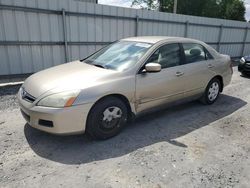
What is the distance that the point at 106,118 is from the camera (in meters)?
3.23

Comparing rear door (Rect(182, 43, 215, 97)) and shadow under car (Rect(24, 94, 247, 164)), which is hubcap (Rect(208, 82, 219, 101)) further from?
shadow under car (Rect(24, 94, 247, 164))

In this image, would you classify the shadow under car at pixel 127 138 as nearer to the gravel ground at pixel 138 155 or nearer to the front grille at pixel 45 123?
the gravel ground at pixel 138 155

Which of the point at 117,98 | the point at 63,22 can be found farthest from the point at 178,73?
the point at 63,22

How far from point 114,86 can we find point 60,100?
814mm

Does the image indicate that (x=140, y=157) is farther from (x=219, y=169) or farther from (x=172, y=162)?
(x=219, y=169)

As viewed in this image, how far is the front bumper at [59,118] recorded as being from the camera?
9.29 feet

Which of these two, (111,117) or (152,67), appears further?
(152,67)

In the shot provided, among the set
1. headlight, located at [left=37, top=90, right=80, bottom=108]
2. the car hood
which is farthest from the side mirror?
headlight, located at [left=37, top=90, right=80, bottom=108]

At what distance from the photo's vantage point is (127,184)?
2.43 m

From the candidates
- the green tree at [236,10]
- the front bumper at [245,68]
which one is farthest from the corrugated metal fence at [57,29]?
the green tree at [236,10]

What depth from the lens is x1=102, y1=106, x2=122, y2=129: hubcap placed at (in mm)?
3213

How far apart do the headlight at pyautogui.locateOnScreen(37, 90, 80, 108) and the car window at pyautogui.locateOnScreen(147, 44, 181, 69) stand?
1.48 metres

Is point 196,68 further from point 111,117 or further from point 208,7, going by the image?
point 208,7

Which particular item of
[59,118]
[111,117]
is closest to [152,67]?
[111,117]
